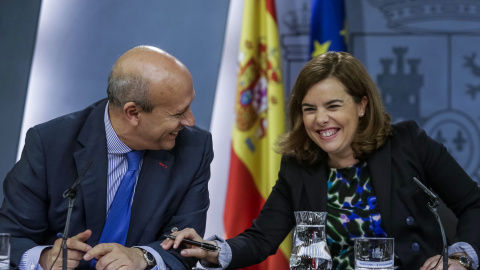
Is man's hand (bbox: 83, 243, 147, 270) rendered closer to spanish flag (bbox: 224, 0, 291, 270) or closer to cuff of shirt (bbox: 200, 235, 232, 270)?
cuff of shirt (bbox: 200, 235, 232, 270)

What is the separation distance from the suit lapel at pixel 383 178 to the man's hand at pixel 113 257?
3.23 ft

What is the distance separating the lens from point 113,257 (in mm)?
2023

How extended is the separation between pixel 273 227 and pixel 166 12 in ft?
6.92

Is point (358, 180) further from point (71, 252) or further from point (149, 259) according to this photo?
point (71, 252)

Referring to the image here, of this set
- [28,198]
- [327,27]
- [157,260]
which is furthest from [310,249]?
[327,27]

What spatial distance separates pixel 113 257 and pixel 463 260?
3.84ft

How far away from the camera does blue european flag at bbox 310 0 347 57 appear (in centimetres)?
383

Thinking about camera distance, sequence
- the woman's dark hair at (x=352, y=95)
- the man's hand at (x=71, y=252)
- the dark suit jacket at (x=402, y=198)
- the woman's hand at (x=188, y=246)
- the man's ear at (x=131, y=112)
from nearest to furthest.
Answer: the man's hand at (x=71, y=252)
the woman's hand at (x=188, y=246)
the man's ear at (x=131, y=112)
the dark suit jacket at (x=402, y=198)
the woman's dark hair at (x=352, y=95)

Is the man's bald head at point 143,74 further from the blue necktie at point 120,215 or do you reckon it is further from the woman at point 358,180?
the woman at point 358,180

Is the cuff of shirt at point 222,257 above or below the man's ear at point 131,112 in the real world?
below

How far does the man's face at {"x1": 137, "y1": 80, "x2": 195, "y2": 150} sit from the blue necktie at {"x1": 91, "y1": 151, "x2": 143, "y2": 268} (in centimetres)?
15

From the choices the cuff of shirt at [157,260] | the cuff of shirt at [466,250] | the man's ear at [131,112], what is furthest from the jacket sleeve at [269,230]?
the cuff of shirt at [466,250]

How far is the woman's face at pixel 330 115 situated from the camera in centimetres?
256

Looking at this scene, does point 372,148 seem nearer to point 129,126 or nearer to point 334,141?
point 334,141
